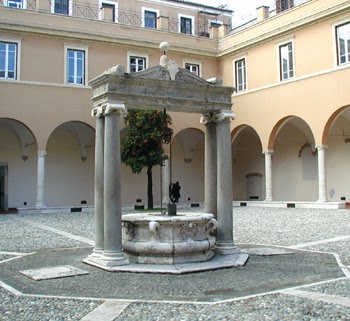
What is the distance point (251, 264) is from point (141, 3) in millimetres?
23056

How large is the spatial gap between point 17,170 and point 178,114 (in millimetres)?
8390

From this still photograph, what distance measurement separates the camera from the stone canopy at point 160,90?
24.2ft

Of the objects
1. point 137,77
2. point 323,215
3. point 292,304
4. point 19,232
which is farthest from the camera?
point 323,215

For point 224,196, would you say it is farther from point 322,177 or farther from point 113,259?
point 322,177

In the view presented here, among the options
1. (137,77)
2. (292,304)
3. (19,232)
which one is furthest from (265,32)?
(292,304)

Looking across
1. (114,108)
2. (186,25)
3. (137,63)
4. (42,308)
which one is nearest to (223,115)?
(114,108)

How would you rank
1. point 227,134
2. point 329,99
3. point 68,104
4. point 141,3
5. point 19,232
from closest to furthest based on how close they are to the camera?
point 227,134
point 19,232
point 329,99
point 68,104
point 141,3

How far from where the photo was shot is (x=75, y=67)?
21.9 m

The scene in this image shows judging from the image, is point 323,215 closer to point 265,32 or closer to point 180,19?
point 265,32

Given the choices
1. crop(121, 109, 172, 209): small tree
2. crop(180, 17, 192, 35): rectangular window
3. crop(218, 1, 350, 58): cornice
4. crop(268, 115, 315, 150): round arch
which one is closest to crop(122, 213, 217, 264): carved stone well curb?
crop(121, 109, 172, 209): small tree

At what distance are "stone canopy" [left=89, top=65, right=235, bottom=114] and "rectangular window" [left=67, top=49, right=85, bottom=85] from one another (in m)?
14.5

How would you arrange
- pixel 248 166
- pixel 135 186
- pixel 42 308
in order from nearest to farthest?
1. pixel 42 308
2. pixel 135 186
3. pixel 248 166

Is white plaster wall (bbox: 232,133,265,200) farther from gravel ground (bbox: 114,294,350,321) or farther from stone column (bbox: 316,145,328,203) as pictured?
gravel ground (bbox: 114,294,350,321)

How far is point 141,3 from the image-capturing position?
2766 centimetres
